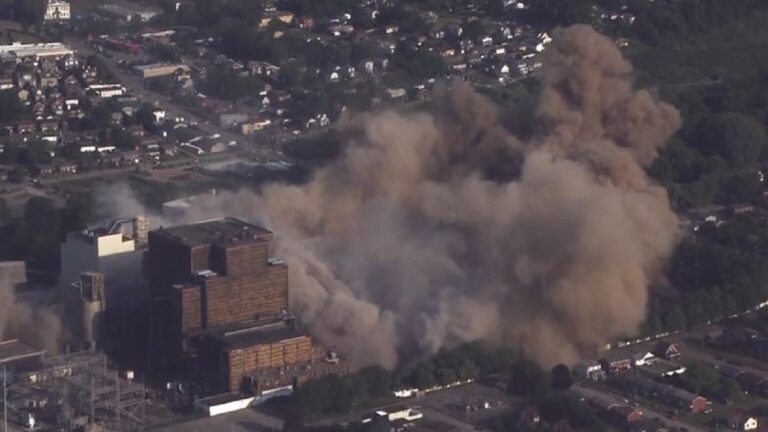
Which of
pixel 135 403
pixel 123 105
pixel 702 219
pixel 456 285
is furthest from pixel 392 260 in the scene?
pixel 123 105

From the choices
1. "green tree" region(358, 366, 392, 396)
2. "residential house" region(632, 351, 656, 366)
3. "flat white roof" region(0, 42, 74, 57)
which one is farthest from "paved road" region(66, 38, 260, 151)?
"green tree" region(358, 366, 392, 396)

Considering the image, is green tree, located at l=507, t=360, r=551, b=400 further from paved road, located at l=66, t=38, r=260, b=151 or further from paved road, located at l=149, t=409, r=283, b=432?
paved road, located at l=66, t=38, r=260, b=151

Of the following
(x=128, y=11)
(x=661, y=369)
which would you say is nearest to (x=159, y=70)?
(x=128, y=11)

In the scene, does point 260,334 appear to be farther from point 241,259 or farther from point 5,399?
point 5,399

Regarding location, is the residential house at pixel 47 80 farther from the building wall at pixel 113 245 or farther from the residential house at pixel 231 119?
the building wall at pixel 113 245

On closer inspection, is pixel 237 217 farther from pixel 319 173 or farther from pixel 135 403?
pixel 135 403

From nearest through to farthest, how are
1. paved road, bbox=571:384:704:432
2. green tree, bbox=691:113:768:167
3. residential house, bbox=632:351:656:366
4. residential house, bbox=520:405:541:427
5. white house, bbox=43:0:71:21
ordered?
residential house, bbox=520:405:541:427 < paved road, bbox=571:384:704:432 < residential house, bbox=632:351:656:366 < green tree, bbox=691:113:768:167 < white house, bbox=43:0:71:21
